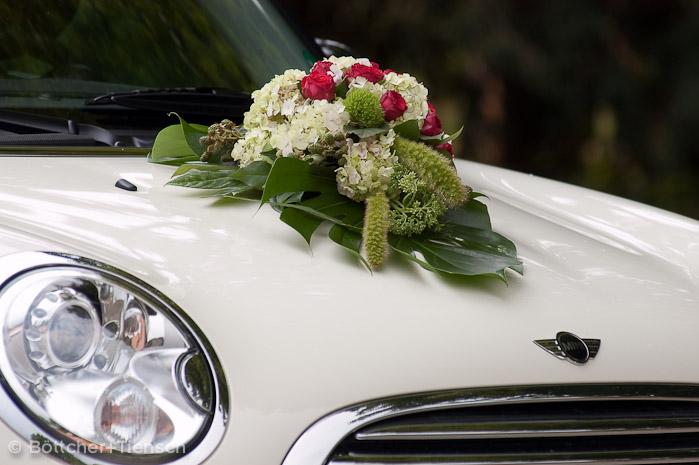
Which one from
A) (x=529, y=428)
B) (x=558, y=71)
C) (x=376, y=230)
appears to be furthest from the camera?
(x=558, y=71)

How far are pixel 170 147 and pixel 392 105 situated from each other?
0.53 meters

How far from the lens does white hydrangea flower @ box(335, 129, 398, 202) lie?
67.8 inches

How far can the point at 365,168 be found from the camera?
5.65 feet

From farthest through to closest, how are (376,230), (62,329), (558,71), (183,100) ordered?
1. (558,71)
2. (183,100)
3. (376,230)
4. (62,329)

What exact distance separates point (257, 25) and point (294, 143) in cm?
Result: 102

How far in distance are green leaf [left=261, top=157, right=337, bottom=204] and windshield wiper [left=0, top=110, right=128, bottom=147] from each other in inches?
20.6

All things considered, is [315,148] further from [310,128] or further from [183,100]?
[183,100]

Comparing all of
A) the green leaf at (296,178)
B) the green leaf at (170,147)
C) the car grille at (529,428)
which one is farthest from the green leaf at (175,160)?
the car grille at (529,428)

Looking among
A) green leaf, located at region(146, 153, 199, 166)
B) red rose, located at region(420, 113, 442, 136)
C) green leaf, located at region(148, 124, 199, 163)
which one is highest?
green leaf, located at region(148, 124, 199, 163)

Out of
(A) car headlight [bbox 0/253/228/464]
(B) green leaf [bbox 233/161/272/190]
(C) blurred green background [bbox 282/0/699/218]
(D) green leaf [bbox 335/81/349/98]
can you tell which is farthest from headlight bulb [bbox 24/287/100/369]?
(C) blurred green background [bbox 282/0/699/218]

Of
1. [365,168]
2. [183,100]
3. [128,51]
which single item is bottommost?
[365,168]

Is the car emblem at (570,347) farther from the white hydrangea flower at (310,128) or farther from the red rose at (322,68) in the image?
the red rose at (322,68)

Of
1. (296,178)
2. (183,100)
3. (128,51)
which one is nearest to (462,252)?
(296,178)

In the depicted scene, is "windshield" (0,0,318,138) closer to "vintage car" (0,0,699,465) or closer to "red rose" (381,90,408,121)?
"vintage car" (0,0,699,465)
